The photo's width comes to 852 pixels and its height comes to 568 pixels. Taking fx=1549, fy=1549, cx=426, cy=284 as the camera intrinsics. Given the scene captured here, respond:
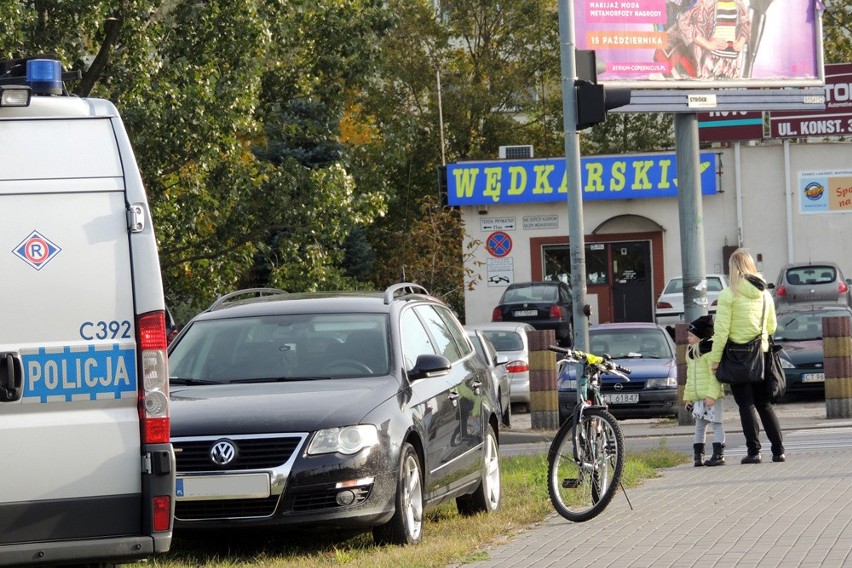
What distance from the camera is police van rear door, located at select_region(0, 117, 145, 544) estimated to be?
20.5 ft

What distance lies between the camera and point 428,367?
9406 millimetres

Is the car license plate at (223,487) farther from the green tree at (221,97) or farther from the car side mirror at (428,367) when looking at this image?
the green tree at (221,97)

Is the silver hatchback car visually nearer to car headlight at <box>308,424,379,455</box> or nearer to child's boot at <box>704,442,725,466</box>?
child's boot at <box>704,442,725,466</box>

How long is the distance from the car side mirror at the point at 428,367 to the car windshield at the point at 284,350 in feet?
0.66

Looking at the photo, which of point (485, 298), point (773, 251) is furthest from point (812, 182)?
point (485, 298)

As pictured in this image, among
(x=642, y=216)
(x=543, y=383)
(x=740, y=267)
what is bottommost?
(x=543, y=383)

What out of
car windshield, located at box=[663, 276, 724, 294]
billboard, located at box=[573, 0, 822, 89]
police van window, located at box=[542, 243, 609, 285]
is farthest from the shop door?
billboard, located at box=[573, 0, 822, 89]

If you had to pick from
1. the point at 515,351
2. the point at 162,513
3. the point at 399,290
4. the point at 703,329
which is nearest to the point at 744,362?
the point at 703,329

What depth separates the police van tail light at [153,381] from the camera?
640cm

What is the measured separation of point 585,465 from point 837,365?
932 centimetres

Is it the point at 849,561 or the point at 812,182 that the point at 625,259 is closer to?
the point at 812,182

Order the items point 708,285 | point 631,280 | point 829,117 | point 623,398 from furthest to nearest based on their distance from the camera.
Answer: point 829,117
point 631,280
point 708,285
point 623,398

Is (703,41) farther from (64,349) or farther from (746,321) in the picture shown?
(64,349)

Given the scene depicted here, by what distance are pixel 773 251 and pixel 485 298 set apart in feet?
25.1
